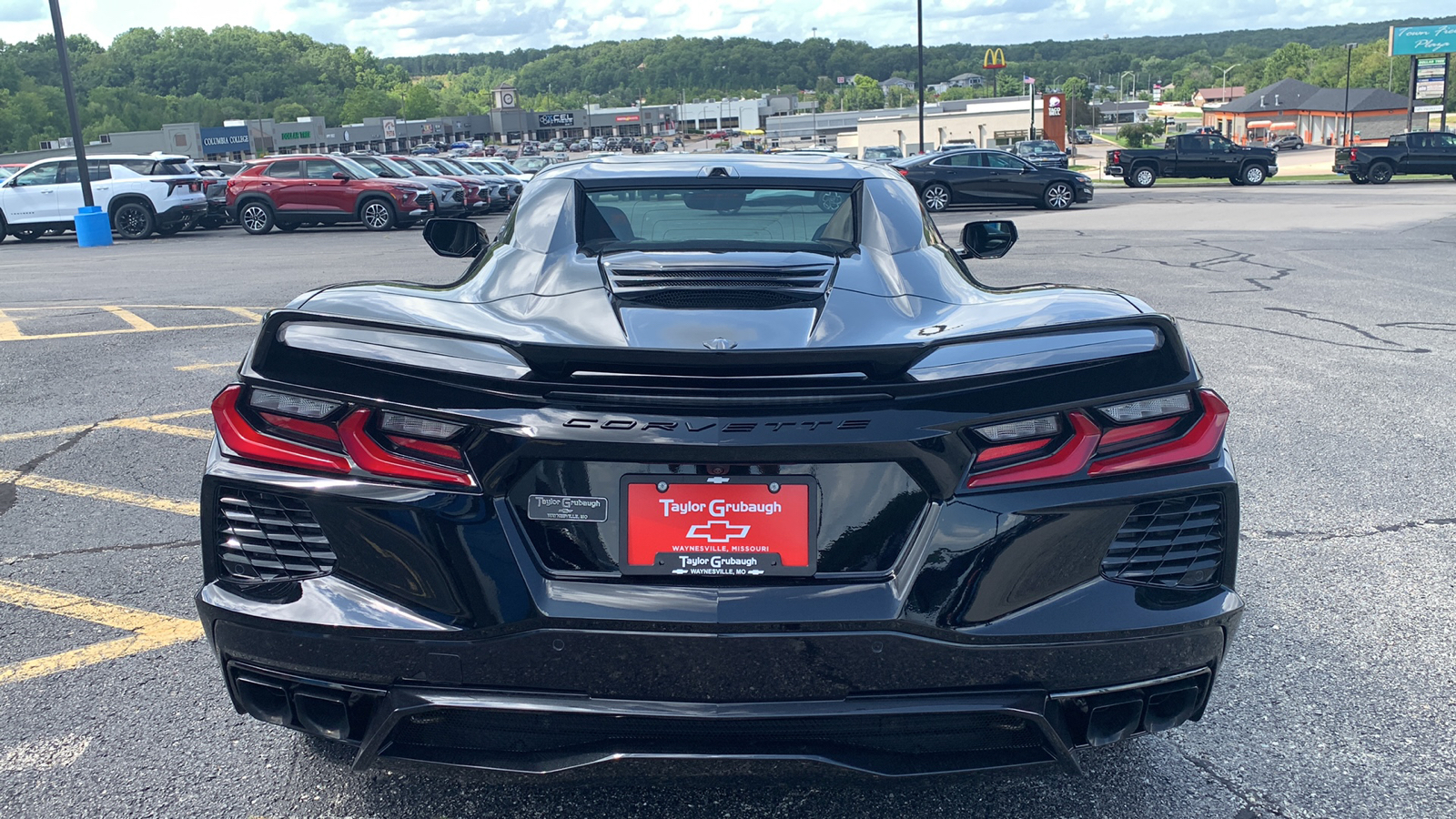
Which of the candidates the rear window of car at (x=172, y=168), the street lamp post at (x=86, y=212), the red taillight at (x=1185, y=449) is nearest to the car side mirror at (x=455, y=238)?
the red taillight at (x=1185, y=449)

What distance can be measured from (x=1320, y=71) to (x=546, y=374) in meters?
176

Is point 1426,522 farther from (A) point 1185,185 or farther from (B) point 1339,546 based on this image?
(A) point 1185,185

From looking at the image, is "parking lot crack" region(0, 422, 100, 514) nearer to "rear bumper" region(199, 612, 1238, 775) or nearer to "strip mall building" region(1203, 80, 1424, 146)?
"rear bumper" region(199, 612, 1238, 775)

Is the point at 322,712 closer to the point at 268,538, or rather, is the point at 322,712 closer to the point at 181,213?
the point at 268,538

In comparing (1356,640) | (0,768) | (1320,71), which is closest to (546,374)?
(0,768)

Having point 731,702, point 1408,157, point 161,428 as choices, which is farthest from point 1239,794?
point 1408,157

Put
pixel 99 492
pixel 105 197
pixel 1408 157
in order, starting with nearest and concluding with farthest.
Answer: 1. pixel 99 492
2. pixel 105 197
3. pixel 1408 157

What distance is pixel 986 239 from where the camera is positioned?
180 inches

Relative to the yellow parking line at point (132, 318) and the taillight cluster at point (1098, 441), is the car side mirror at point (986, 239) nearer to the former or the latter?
the taillight cluster at point (1098, 441)

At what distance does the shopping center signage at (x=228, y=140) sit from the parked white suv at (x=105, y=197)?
78542 millimetres

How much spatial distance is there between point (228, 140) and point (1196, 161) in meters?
83.9

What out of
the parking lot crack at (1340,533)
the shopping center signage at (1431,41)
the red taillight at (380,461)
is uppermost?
the shopping center signage at (1431,41)

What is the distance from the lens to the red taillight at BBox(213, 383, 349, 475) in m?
2.24

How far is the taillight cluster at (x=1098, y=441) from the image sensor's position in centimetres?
215
